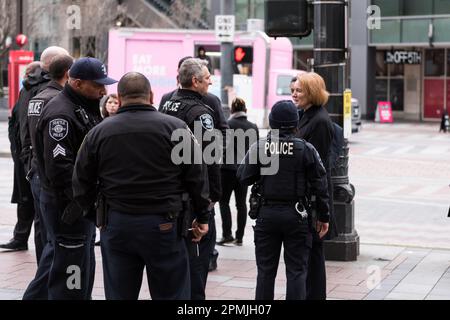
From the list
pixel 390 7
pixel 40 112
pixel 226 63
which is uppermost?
pixel 390 7

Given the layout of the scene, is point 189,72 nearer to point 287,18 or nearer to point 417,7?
point 287,18

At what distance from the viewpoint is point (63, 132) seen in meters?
6.04

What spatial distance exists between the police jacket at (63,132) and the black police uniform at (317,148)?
175cm

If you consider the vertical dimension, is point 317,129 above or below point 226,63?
below

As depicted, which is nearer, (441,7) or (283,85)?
(283,85)

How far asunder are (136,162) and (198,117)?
162cm

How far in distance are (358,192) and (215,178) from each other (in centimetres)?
976

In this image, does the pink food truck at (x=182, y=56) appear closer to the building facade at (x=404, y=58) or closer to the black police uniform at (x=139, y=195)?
the building facade at (x=404, y=58)

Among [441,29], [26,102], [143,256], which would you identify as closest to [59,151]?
[143,256]

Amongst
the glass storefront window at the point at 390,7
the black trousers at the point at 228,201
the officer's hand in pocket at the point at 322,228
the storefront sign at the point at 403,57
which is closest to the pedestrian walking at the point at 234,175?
the black trousers at the point at 228,201

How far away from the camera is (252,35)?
2973cm

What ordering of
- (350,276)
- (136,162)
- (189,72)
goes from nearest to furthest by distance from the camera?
(136,162) < (189,72) < (350,276)
